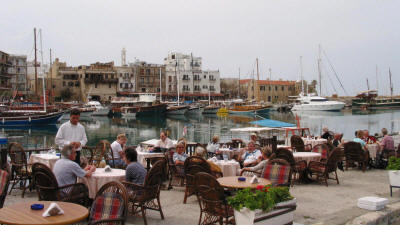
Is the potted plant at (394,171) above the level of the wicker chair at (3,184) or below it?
below

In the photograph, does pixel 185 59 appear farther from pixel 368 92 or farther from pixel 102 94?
pixel 368 92

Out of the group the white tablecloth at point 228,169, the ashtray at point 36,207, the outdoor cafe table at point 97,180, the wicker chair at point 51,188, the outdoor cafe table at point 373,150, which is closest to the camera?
the ashtray at point 36,207

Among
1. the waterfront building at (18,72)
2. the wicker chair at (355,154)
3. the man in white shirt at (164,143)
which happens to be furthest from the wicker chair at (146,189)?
the waterfront building at (18,72)

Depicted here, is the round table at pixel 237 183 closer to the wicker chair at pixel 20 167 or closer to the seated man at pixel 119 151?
the seated man at pixel 119 151

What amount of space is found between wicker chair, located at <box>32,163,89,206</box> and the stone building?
11373cm

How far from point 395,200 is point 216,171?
12.8 feet

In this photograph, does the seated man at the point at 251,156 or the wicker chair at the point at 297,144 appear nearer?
the seated man at the point at 251,156

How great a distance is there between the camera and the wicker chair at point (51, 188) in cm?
631

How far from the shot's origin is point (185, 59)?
12419 cm

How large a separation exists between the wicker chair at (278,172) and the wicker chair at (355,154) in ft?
19.6

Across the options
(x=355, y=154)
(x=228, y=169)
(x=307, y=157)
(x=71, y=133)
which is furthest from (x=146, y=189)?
(x=355, y=154)

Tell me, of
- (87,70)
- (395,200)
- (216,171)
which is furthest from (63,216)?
(87,70)

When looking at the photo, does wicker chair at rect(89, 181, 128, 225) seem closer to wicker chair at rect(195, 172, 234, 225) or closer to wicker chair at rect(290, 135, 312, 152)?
wicker chair at rect(195, 172, 234, 225)

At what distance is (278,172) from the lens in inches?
301
